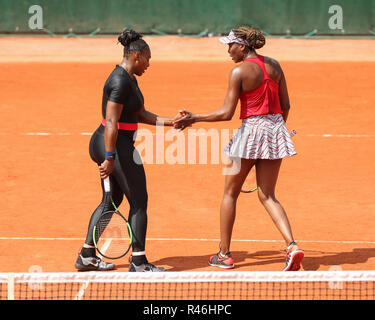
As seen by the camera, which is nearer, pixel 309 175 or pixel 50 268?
pixel 50 268

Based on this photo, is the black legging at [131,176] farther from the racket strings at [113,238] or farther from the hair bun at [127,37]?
the hair bun at [127,37]

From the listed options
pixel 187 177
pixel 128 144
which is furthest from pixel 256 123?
pixel 187 177

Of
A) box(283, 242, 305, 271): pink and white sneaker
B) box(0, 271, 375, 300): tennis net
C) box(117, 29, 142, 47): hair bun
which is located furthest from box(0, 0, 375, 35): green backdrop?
box(0, 271, 375, 300): tennis net

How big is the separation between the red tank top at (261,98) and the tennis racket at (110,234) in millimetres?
1456

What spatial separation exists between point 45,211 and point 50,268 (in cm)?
202

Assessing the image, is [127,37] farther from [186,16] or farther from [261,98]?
[186,16]

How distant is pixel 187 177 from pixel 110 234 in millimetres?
3166

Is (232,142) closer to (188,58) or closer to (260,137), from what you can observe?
(260,137)

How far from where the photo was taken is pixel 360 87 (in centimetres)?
1802

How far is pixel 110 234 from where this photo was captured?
7.76 meters

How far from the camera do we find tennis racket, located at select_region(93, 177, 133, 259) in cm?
699

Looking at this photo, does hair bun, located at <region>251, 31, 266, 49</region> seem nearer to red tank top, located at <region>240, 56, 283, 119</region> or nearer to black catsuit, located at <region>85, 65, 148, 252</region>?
red tank top, located at <region>240, 56, 283, 119</region>

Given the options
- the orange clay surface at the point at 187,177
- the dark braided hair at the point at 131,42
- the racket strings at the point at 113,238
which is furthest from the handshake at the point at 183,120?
the orange clay surface at the point at 187,177
